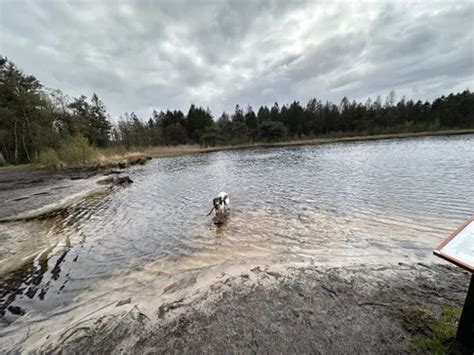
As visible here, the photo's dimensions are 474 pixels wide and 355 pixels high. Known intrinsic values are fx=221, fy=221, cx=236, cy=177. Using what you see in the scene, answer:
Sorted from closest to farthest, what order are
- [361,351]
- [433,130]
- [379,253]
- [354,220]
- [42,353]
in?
[361,351] < [42,353] < [379,253] < [354,220] < [433,130]

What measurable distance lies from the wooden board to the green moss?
3.38ft

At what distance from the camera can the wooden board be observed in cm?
172

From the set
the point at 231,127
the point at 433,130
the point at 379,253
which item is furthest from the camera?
the point at 231,127

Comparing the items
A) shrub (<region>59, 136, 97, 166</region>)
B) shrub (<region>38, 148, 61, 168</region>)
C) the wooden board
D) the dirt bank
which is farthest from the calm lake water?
shrub (<region>38, 148, 61, 168</region>)

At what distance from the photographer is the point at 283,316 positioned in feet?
9.02

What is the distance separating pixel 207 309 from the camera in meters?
2.98

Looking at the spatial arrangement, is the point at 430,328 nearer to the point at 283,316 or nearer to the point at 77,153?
the point at 283,316

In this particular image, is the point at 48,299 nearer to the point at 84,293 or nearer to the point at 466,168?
the point at 84,293

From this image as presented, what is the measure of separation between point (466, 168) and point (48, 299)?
58.4ft

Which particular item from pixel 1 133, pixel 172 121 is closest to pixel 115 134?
pixel 172 121

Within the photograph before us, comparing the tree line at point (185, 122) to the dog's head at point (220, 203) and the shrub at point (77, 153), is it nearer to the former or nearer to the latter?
the shrub at point (77, 153)

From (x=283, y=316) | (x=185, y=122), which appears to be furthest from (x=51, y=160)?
(x=185, y=122)

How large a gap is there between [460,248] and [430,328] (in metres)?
1.15

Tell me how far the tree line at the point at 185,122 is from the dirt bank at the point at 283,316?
114ft
